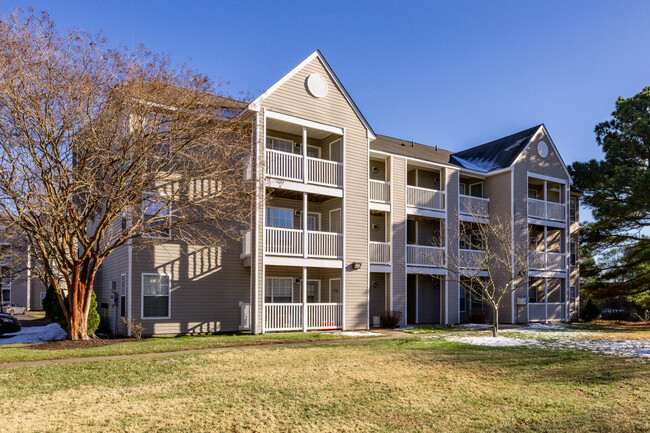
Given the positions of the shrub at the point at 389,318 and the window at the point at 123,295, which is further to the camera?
the shrub at the point at 389,318

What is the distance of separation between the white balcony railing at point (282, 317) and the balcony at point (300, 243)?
6.19 feet

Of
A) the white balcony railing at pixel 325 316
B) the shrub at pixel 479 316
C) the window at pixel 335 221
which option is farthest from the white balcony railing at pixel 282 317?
the shrub at pixel 479 316

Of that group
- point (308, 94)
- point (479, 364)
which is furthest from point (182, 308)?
point (479, 364)

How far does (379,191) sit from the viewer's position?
892 inches

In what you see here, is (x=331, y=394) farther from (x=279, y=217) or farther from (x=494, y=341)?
(x=279, y=217)

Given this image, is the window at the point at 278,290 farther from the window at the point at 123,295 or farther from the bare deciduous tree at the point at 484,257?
the bare deciduous tree at the point at 484,257

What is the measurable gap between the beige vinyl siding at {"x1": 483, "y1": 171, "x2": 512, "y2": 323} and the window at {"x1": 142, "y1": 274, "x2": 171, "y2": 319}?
16089 millimetres

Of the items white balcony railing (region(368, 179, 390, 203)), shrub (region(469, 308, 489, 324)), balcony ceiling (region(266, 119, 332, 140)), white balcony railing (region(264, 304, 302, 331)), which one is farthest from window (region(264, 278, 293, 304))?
shrub (region(469, 308, 489, 324))

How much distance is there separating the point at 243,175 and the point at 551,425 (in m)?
13.6

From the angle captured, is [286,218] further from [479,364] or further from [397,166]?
[479,364]

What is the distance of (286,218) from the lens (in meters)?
21.0

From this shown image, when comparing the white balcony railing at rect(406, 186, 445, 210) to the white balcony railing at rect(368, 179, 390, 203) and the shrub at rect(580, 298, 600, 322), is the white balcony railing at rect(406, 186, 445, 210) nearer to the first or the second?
the white balcony railing at rect(368, 179, 390, 203)

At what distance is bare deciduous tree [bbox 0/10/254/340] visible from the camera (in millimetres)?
13328

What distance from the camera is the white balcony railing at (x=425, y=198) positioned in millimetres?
23750
